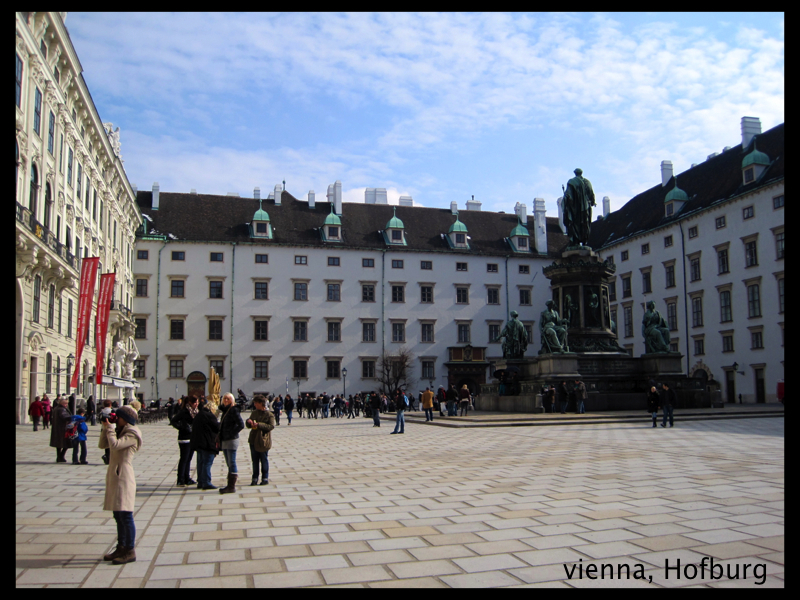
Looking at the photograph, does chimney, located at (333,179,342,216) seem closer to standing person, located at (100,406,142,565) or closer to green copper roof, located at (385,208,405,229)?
green copper roof, located at (385,208,405,229)

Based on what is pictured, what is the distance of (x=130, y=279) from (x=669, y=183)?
47.4 meters

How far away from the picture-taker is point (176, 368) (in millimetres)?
58188

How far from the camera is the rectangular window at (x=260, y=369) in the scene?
5947cm

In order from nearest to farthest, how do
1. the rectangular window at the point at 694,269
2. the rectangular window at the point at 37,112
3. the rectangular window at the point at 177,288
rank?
the rectangular window at the point at 37,112 → the rectangular window at the point at 694,269 → the rectangular window at the point at 177,288

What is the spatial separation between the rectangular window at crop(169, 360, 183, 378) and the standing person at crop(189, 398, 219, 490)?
48.4 meters

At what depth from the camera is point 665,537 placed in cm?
721

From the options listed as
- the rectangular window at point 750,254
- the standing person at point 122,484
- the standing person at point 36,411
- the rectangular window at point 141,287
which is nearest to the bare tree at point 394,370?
the rectangular window at point 141,287

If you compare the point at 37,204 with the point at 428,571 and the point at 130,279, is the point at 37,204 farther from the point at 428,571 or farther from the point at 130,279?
the point at 428,571

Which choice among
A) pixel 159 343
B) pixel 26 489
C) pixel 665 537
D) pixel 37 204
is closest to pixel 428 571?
pixel 665 537

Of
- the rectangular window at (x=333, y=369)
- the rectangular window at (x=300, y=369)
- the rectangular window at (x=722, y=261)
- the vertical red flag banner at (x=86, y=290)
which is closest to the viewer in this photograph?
the vertical red flag banner at (x=86, y=290)

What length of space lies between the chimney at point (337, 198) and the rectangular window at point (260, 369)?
52.5 ft

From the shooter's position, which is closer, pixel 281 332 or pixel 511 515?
pixel 511 515

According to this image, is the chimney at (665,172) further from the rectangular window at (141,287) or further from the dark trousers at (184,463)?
the dark trousers at (184,463)

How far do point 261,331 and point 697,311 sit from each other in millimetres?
35380
